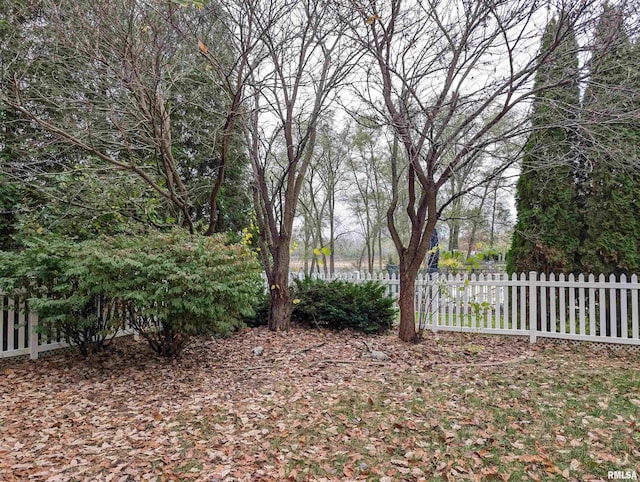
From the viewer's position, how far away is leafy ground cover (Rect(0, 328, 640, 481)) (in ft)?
8.23

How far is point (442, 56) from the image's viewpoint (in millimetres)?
5316

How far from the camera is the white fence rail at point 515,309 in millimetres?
4770

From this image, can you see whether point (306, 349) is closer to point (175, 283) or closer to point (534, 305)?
point (175, 283)

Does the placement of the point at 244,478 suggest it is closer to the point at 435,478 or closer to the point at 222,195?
the point at 435,478

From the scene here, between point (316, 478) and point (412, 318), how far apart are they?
358cm

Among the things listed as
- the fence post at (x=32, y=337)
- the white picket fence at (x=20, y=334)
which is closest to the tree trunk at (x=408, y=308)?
the white picket fence at (x=20, y=334)

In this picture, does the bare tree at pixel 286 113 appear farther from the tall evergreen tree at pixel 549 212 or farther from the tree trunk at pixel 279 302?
Result: the tall evergreen tree at pixel 549 212

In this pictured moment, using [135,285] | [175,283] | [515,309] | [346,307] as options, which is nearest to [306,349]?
[346,307]

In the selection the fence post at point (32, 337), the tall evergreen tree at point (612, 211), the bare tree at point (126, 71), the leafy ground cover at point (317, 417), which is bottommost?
the leafy ground cover at point (317, 417)

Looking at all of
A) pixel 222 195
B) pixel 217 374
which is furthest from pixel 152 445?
pixel 222 195

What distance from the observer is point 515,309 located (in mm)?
6098

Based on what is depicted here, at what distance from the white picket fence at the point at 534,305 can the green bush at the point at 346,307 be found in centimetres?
61

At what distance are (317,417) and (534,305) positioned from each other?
421cm

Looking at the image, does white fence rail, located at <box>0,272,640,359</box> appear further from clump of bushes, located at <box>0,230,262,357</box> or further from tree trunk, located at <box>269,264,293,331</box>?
tree trunk, located at <box>269,264,293,331</box>
